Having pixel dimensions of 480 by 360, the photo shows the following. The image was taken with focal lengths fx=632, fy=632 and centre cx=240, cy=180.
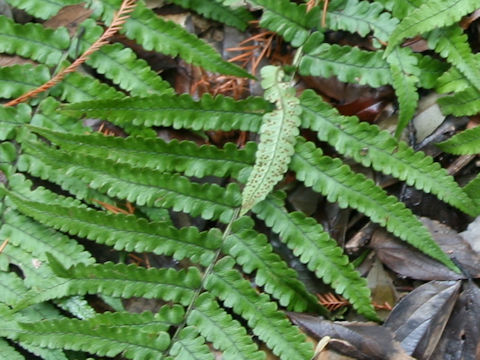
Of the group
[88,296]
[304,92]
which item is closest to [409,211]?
[304,92]

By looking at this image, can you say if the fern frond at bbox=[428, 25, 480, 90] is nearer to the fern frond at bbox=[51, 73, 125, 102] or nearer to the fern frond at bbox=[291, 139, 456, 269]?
the fern frond at bbox=[291, 139, 456, 269]

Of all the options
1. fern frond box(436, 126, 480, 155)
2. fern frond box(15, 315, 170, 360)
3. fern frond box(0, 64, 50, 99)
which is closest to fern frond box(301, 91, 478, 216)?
fern frond box(436, 126, 480, 155)

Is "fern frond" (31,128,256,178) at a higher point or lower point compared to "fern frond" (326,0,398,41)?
lower

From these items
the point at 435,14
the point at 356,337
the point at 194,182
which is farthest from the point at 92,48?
the point at 356,337

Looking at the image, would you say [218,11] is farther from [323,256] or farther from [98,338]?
[98,338]

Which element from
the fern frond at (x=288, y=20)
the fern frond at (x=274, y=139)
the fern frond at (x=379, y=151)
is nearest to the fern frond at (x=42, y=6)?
the fern frond at (x=288, y=20)

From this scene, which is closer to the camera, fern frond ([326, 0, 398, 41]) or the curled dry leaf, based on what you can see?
the curled dry leaf
